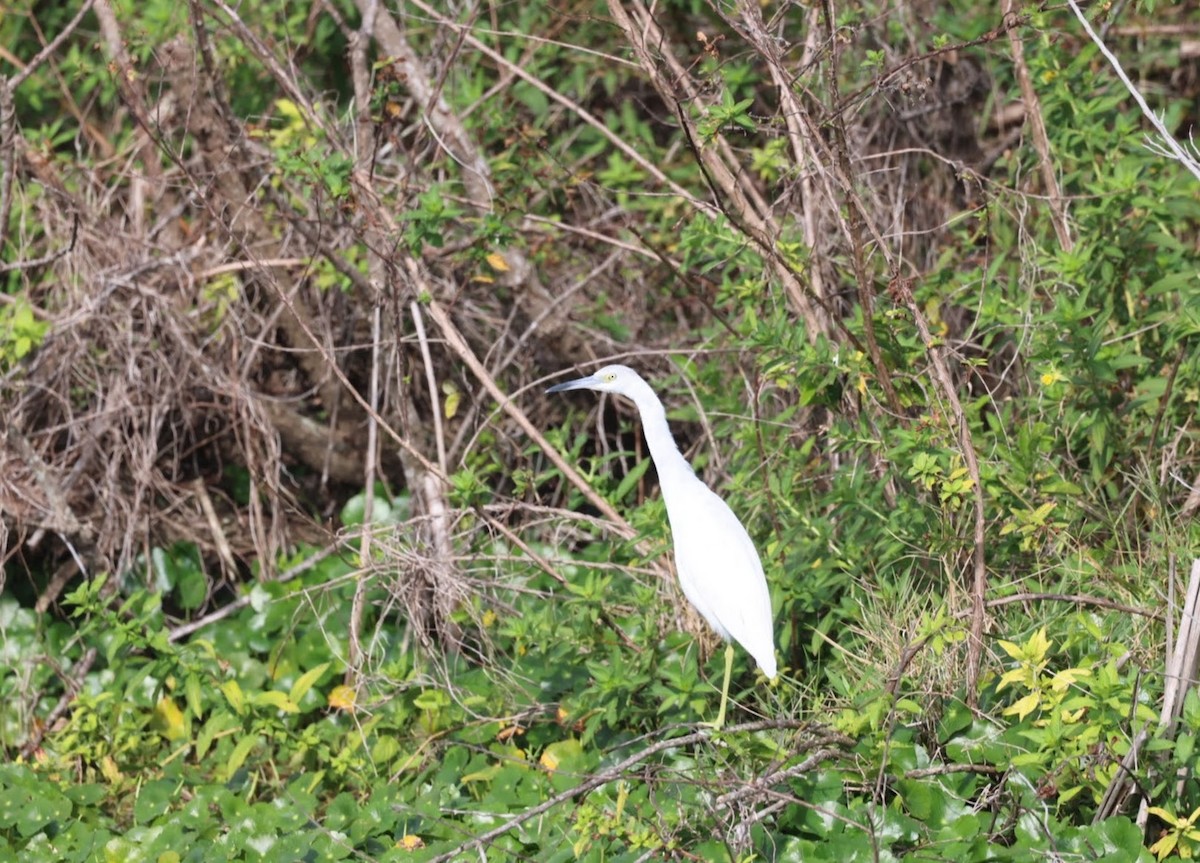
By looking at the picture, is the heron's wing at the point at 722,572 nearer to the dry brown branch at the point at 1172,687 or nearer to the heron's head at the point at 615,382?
the heron's head at the point at 615,382

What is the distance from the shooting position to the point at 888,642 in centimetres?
322

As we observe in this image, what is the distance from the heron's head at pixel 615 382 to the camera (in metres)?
3.35

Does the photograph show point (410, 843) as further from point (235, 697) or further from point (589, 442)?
point (589, 442)

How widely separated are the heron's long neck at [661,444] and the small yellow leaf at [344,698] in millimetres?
1067

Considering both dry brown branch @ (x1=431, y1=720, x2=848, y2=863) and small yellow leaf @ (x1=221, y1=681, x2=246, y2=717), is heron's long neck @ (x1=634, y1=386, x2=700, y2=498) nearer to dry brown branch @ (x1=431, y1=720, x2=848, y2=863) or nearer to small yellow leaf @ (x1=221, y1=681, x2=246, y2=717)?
dry brown branch @ (x1=431, y1=720, x2=848, y2=863)

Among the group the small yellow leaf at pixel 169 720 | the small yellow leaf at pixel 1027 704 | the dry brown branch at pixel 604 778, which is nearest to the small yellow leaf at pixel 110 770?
the small yellow leaf at pixel 169 720

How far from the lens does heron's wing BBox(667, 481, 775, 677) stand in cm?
300

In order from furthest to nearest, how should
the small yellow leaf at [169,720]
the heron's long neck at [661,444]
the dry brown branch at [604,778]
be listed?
the small yellow leaf at [169,720] < the heron's long neck at [661,444] < the dry brown branch at [604,778]

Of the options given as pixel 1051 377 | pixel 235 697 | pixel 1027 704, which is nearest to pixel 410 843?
pixel 235 697

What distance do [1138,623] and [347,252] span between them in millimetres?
2583

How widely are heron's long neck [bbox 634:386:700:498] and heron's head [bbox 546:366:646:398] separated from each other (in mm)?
25

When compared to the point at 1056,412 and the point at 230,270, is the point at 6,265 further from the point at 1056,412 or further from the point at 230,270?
the point at 1056,412

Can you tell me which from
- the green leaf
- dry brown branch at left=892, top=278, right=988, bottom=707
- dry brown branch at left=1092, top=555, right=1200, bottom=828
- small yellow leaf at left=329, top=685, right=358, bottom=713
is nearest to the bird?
dry brown branch at left=892, top=278, right=988, bottom=707

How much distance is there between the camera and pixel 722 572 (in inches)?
120
